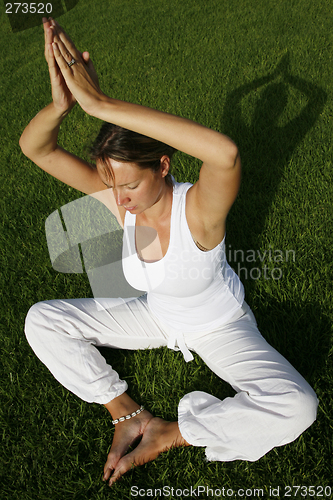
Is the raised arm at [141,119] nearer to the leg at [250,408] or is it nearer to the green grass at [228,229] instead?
the leg at [250,408]

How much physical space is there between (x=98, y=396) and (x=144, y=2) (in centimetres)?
1096

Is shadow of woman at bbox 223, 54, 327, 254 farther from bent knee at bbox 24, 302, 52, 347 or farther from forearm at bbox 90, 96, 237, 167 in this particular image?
forearm at bbox 90, 96, 237, 167

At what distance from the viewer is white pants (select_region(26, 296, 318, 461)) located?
199 cm

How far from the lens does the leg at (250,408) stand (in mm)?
1971

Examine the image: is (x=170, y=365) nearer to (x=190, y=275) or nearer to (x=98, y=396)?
(x=98, y=396)

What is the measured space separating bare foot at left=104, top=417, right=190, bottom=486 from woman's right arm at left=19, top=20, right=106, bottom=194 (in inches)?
63.3

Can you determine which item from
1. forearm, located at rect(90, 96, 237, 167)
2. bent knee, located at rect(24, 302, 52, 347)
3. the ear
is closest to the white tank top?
the ear

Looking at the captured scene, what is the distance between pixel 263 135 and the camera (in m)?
4.88

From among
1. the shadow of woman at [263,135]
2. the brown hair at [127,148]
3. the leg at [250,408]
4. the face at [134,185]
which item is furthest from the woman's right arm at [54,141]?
the shadow of woman at [263,135]

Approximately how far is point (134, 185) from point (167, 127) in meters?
0.51

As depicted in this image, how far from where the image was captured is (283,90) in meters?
5.62

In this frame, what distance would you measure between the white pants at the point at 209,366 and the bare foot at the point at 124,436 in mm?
193

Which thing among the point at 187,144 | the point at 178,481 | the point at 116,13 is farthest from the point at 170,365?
the point at 116,13

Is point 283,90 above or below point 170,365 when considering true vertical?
above
